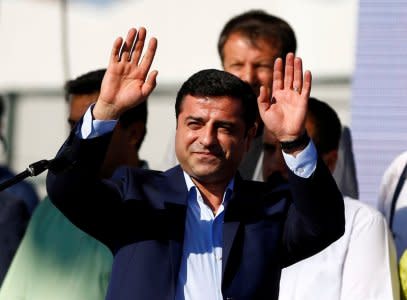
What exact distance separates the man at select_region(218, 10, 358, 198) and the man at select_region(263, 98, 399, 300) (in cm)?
48

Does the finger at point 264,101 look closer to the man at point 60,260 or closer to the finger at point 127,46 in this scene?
the finger at point 127,46

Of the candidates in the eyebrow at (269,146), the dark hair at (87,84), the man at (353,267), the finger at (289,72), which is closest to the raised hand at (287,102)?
the finger at (289,72)

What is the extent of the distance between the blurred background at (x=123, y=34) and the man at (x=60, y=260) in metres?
2.74

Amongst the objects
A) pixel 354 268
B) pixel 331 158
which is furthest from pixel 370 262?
pixel 331 158

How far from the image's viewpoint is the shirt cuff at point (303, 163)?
4.34 meters

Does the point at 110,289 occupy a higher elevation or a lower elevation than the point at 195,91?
lower

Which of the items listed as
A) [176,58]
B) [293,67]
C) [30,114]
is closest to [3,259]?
[293,67]

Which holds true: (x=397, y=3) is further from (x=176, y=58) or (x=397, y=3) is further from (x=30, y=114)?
(x=30, y=114)

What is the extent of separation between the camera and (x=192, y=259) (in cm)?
448

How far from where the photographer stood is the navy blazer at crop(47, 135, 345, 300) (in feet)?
14.3

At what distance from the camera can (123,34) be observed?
27.5ft

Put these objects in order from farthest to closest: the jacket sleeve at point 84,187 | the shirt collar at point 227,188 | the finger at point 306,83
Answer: the shirt collar at point 227,188 → the finger at point 306,83 → the jacket sleeve at point 84,187

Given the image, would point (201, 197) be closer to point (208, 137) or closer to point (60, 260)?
point (208, 137)

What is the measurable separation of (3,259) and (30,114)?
11.4ft
